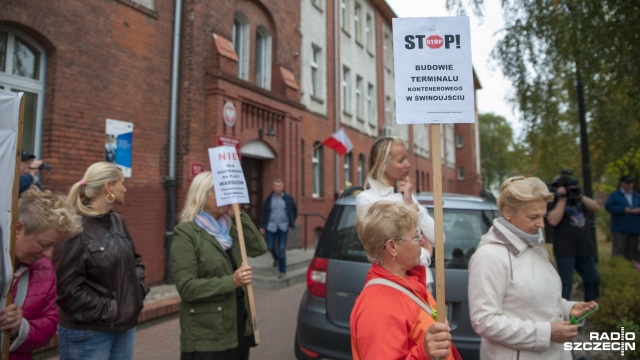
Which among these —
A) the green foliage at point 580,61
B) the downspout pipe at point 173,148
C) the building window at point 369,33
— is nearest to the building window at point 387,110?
the building window at point 369,33

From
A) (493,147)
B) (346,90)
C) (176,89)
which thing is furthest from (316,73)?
(493,147)

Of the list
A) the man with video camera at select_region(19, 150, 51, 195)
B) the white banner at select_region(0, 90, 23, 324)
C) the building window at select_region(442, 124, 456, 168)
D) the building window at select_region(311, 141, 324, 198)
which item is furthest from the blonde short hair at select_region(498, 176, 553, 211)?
the building window at select_region(442, 124, 456, 168)

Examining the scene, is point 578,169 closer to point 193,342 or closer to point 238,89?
point 238,89

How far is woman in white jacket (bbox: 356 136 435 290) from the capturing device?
114 inches

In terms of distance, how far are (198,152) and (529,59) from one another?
635cm

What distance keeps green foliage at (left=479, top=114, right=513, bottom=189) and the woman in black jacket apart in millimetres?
61887

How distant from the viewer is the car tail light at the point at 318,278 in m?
3.78

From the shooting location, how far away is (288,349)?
5.31 m

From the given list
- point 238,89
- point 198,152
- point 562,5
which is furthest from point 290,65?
point 562,5

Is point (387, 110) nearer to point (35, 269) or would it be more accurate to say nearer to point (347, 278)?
point (347, 278)

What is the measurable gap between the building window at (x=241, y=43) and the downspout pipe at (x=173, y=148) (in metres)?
2.65

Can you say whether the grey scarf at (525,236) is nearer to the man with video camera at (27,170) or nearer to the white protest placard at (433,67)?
the white protest placard at (433,67)

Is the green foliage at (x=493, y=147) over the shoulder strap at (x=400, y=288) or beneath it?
over

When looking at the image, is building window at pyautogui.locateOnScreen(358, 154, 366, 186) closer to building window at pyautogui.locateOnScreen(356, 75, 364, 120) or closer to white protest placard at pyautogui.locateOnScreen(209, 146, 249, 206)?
building window at pyautogui.locateOnScreen(356, 75, 364, 120)
